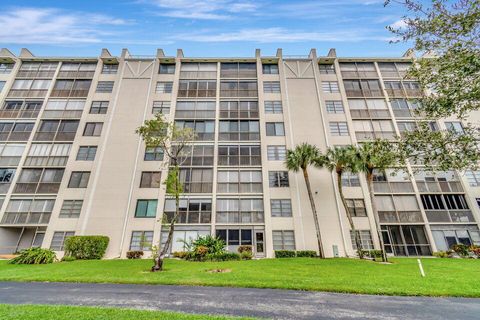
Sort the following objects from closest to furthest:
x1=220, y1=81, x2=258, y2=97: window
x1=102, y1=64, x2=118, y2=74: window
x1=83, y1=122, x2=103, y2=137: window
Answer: x1=83, y1=122, x2=103, y2=137: window, x1=220, y1=81, x2=258, y2=97: window, x1=102, y1=64, x2=118, y2=74: window

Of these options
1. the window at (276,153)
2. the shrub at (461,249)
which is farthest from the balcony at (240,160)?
the shrub at (461,249)

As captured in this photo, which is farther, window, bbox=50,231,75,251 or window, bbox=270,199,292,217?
window, bbox=270,199,292,217

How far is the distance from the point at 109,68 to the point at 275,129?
84.2 feet

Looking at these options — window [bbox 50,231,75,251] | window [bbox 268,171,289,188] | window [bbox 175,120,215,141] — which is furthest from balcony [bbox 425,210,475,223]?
window [bbox 50,231,75,251]

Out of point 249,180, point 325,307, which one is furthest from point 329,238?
point 325,307

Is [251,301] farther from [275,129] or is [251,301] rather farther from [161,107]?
[161,107]

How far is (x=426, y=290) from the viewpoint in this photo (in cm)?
1056

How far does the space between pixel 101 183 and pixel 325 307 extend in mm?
26444

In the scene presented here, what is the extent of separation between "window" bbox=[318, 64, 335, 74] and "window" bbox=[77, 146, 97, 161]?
32716 mm

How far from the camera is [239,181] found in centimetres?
2795

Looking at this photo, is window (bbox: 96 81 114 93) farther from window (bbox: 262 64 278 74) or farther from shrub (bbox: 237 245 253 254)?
shrub (bbox: 237 245 253 254)

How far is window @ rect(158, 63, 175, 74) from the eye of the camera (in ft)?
114

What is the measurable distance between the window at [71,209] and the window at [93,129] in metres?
8.47

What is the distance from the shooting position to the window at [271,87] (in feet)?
109
